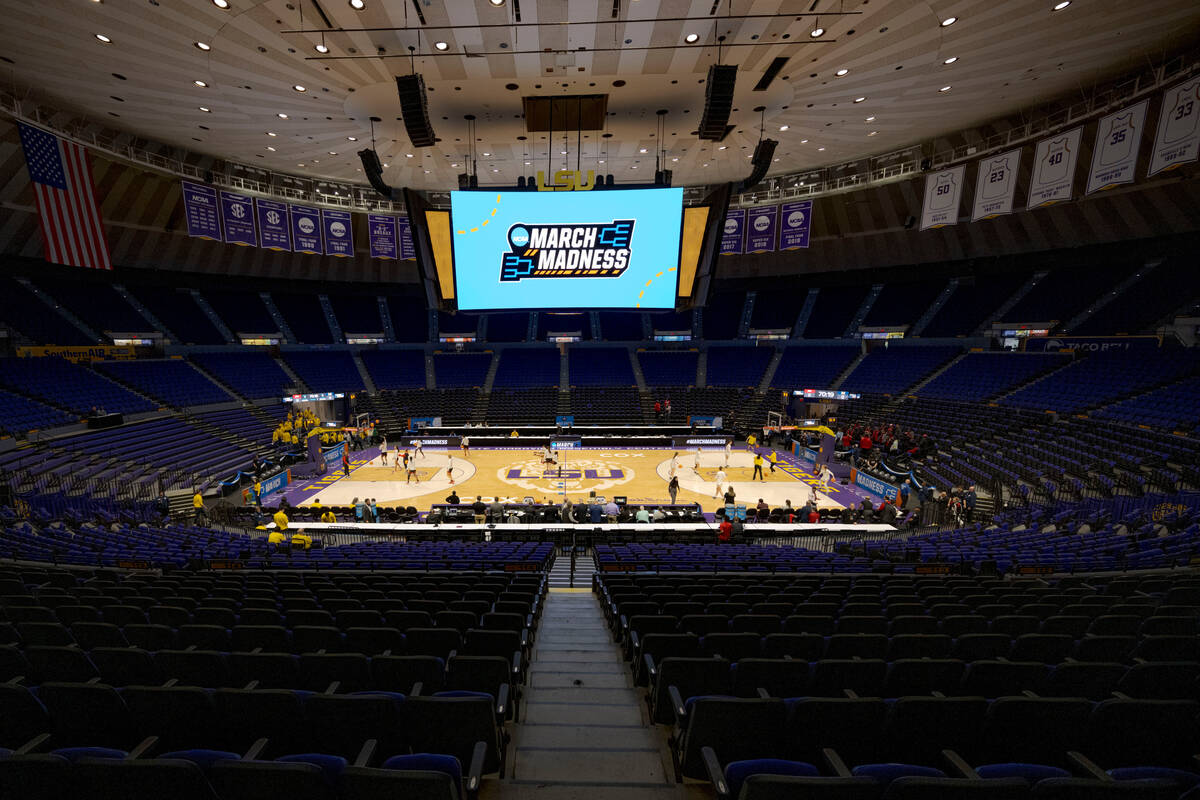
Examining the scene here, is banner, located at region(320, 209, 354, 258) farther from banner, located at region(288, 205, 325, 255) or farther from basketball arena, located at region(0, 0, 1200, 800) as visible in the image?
banner, located at region(288, 205, 325, 255)

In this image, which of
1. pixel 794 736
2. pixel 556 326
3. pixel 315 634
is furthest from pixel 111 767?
pixel 556 326

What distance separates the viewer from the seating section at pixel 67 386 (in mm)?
23219

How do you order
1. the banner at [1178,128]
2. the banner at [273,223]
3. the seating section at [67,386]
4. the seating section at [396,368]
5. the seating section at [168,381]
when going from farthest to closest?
the seating section at [396,368]
the seating section at [168,381]
the seating section at [67,386]
the banner at [273,223]
the banner at [1178,128]

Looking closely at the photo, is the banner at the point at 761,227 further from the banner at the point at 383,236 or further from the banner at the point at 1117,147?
the banner at the point at 383,236

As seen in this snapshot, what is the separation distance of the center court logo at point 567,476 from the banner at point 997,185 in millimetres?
18548

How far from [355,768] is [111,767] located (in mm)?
1064

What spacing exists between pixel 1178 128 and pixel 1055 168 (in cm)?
302

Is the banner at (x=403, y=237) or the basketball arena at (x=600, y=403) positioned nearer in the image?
the basketball arena at (x=600, y=403)

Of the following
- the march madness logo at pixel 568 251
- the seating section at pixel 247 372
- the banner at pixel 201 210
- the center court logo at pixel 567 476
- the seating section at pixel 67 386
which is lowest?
the center court logo at pixel 567 476

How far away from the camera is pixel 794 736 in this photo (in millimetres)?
3211

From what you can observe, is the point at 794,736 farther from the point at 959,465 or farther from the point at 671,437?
the point at 671,437

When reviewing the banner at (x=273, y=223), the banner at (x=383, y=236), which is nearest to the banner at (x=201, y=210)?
the banner at (x=273, y=223)

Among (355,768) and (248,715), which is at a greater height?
(355,768)

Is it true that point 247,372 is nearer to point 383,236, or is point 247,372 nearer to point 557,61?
point 383,236
